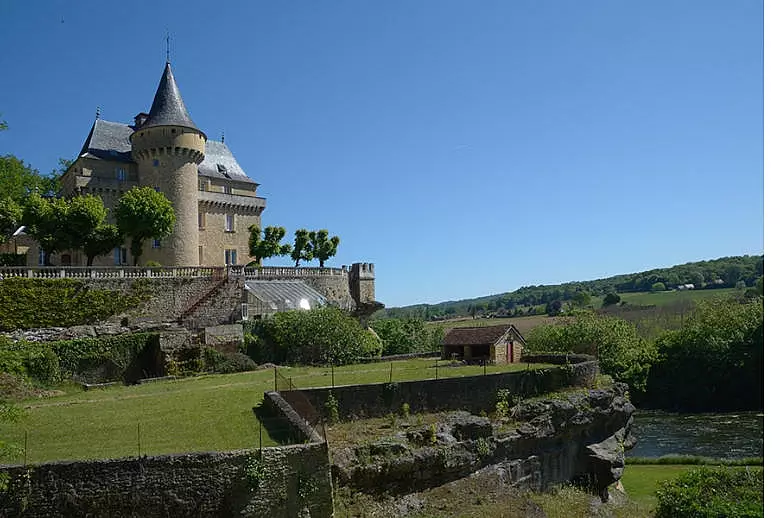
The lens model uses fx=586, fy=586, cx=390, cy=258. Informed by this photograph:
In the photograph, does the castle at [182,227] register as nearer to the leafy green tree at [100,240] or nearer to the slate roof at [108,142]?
the slate roof at [108,142]

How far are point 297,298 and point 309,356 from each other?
851 centimetres

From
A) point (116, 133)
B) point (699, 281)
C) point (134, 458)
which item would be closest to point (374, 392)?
point (134, 458)

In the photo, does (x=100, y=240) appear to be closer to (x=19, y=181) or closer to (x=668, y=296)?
(x=19, y=181)

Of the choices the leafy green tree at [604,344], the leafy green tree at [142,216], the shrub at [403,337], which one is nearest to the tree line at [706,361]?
the leafy green tree at [604,344]

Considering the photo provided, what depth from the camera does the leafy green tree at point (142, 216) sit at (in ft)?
129

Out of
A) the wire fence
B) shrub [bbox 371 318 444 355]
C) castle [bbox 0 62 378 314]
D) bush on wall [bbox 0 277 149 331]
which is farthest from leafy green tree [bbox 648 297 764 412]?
bush on wall [bbox 0 277 149 331]

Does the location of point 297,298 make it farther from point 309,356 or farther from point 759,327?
point 759,327

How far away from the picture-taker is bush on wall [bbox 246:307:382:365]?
34.0 metres

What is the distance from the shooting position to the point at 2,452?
13.9 metres

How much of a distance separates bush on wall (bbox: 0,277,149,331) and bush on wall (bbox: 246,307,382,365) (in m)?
7.48

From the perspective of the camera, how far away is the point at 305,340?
34.0 meters

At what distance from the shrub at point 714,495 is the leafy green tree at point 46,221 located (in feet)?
116

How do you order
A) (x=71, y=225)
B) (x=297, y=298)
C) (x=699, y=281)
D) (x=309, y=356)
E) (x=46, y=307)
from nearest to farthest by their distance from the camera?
(x=46, y=307), (x=309, y=356), (x=71, y=225), (x=297, y=298), (x=699, y=281)

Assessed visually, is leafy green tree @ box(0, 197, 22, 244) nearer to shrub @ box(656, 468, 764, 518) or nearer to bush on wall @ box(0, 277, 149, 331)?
bush on wall @ box(0, 277, 149, 331)
